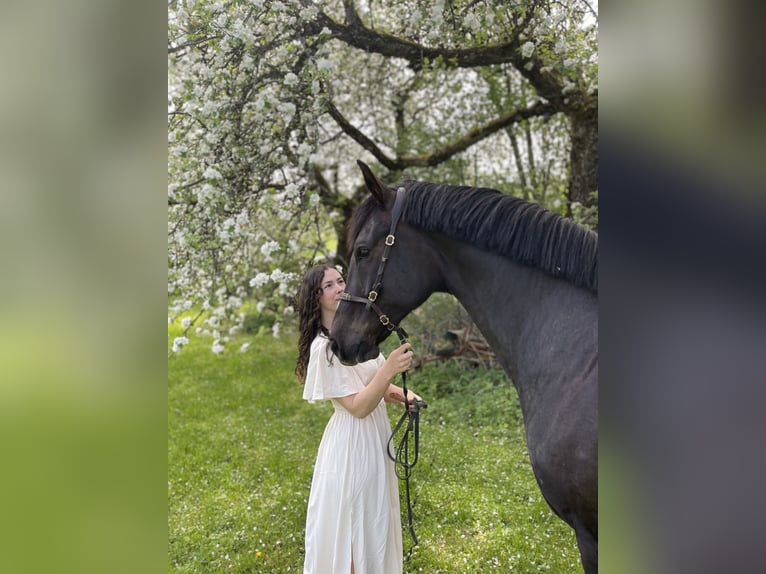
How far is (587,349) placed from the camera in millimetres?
1716

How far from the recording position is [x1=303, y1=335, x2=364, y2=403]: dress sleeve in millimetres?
2275

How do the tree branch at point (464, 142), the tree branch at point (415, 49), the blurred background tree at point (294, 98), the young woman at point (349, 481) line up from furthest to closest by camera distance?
the tree branch at point (464, 142) < the tree branch at point (415, 49) < the blurred background tree at point (294, 98) < the young woman at point (349, 481)

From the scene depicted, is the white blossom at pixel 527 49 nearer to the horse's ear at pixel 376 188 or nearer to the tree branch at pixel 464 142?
the tree branch at pixel 464 142

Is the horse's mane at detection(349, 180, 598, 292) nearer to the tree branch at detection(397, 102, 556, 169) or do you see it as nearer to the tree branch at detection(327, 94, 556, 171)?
the tree branch at detection(327, 94, 556, 171)

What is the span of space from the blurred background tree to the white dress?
67.3 inches

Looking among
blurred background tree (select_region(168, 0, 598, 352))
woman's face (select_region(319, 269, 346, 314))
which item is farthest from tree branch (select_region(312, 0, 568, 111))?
woman's face (select_region(319, 269, 346, 314))

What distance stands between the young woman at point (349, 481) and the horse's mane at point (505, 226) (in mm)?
574

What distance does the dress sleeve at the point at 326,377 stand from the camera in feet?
7.47

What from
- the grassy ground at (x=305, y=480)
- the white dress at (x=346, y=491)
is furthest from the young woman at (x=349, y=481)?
the grassy ground at (x=305, y=480)

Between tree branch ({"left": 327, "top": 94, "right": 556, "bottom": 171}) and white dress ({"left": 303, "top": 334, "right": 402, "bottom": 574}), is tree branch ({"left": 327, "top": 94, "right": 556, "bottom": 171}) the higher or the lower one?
the higher one
